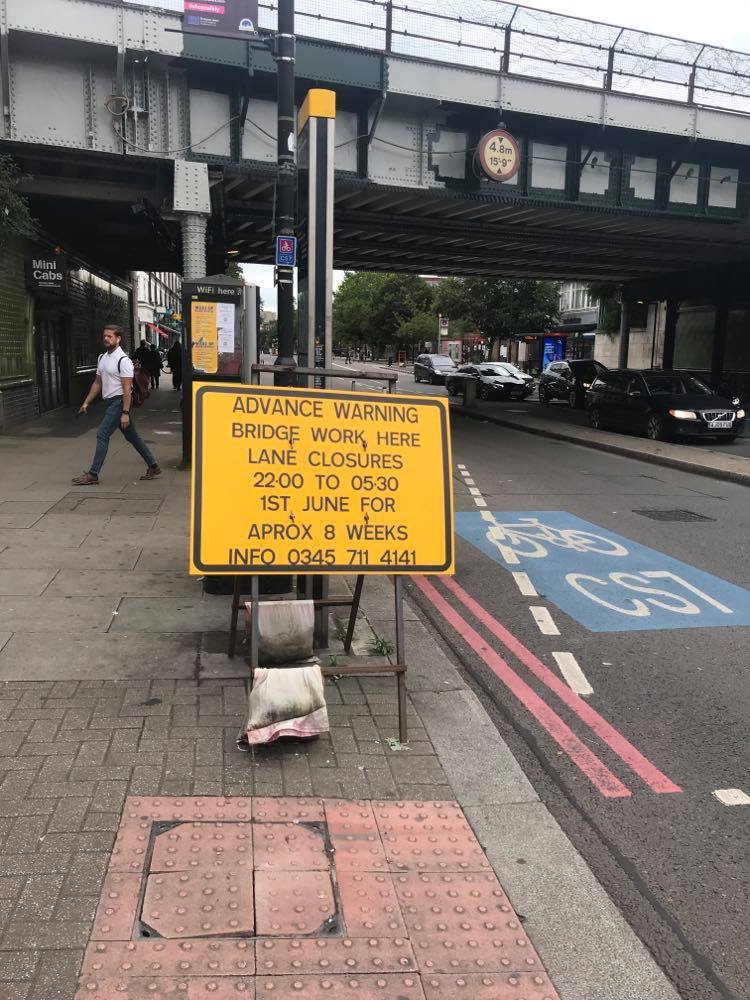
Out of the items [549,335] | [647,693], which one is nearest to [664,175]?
[647,693]

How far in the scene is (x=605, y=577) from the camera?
6.77m

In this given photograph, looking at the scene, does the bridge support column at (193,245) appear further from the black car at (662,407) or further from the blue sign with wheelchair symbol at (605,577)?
the black car at (662,407)

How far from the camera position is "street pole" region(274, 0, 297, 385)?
8875mm

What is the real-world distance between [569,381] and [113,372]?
21849 millimetres

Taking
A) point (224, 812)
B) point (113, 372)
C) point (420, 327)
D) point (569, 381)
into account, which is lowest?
point (224, 812)

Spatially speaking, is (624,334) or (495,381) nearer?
(495,381)

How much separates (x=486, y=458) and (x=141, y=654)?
10929mm

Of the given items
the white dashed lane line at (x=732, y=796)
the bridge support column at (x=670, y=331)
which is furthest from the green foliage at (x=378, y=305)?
the white dashed lane line at (x=732, y=796)

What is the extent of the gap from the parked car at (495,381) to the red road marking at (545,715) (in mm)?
25321

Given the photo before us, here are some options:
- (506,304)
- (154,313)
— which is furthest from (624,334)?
(154,313)

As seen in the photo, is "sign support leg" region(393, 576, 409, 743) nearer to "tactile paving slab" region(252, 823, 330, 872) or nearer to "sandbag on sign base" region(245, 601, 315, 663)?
"sandbag on sign base" region(245, 601, 315, 663)

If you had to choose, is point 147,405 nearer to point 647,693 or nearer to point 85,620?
point 85,620

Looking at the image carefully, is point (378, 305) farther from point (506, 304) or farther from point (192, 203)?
point (192, 203)

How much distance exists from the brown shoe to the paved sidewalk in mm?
4412
